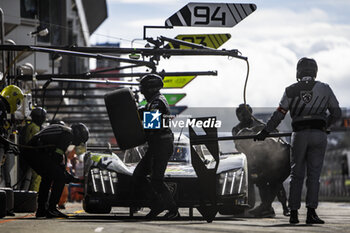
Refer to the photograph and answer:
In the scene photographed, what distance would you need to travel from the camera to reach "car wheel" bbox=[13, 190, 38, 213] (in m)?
13.5

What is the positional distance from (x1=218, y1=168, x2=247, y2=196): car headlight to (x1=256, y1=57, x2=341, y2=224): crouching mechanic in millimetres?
1870

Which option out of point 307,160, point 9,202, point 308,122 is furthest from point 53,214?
point 308,122

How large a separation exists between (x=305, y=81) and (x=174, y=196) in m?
2.78

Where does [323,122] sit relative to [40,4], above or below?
below

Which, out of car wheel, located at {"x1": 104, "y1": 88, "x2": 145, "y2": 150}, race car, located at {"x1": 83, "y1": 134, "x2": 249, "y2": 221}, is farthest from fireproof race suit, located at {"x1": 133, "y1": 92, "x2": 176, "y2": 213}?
race car, located at {"x1": 83, "y1": 134, "x2": 249, "y2": 221}

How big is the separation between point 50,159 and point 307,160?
395 cm

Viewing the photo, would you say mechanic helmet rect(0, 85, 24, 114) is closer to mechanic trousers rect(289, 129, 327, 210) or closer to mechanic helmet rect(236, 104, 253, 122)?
mechanic helmet rect(236, 104, 253, 122)

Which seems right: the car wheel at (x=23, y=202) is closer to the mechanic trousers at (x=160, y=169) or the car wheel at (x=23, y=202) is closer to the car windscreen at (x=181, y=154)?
the car windscreen at (x=181, y=154)

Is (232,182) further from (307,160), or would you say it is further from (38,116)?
(38,116)

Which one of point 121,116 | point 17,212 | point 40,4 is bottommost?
point 17,212

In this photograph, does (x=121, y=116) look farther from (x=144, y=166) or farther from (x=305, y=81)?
(x=305, y=81)

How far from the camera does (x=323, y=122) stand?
32.3 ft

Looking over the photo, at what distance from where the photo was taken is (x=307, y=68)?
32.6 feet

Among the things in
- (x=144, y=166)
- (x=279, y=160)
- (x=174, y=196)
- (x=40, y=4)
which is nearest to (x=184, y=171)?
(x=174, y=196)
